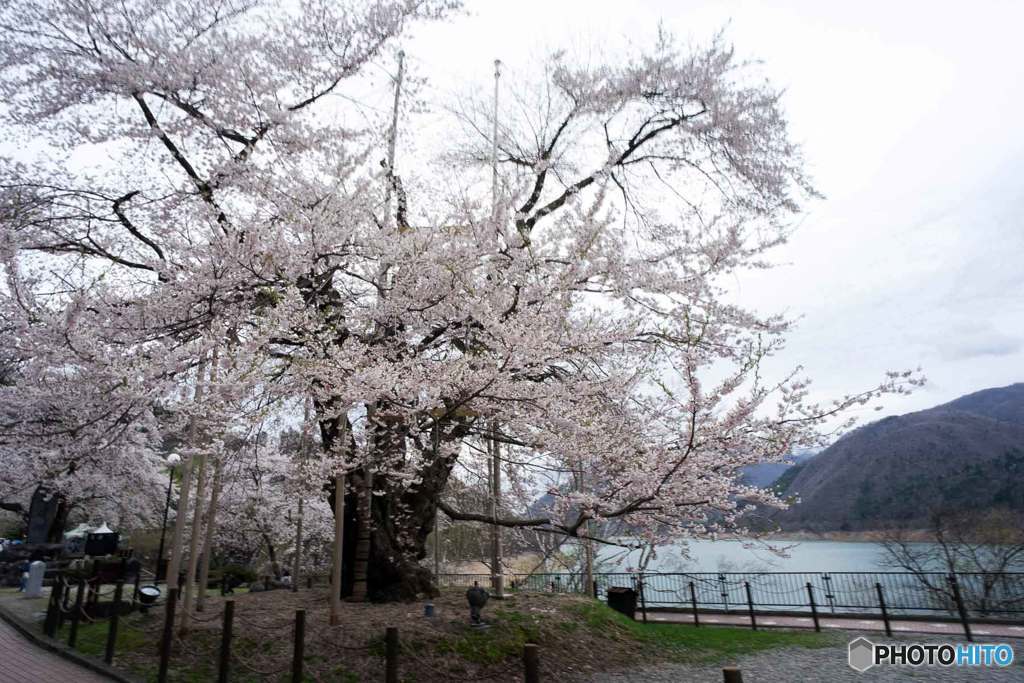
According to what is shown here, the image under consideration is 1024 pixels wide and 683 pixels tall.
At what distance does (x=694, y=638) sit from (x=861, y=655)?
297 centimetres

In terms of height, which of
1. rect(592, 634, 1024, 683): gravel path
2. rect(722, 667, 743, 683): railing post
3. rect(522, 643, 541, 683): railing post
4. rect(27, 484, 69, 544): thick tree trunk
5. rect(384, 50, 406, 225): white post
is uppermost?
rect(384, 50, 406, 225): white post

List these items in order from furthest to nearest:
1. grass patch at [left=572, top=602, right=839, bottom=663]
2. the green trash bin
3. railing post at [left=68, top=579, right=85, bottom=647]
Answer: the green trash bin → grass patch at [left=572, top=602, right=839, bottom=663] → railing post at [left=68, top=579, right=85, bottom=647]

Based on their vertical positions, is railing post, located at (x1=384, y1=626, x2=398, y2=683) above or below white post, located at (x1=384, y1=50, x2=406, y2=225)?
below

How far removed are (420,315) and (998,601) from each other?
16388 mm

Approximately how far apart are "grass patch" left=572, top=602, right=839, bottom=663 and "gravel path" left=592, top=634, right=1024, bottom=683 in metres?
0.82

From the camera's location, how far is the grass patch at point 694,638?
988 cm

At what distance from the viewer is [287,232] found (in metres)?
7.84

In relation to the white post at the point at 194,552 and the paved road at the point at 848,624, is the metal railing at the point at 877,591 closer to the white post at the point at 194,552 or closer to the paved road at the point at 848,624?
the paved road at the point at 848,624

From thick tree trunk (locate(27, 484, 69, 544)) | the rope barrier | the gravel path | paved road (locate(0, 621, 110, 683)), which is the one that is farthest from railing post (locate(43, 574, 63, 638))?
thick tree trunk (locate(27, 484, 69, 544))

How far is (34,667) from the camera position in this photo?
804 centimetres

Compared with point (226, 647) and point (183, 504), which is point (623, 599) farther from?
point (183, 504)

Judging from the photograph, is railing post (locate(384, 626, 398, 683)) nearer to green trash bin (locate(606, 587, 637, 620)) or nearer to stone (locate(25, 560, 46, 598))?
green trash bin (locate(606, 587, 637, 620))

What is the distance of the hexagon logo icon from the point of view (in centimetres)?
874

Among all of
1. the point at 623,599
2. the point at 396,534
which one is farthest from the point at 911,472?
the point at 396,534
